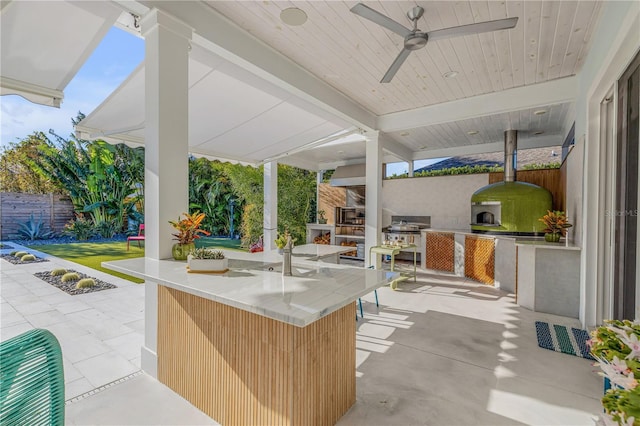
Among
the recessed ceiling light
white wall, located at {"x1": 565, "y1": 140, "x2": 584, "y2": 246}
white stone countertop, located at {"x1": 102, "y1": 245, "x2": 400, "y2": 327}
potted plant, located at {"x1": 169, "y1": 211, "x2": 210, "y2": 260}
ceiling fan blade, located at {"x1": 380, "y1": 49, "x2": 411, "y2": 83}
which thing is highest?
the recessed ceiling light

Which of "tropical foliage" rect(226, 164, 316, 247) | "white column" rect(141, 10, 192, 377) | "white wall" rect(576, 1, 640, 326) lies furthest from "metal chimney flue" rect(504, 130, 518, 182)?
"white column" rect(141, 10, 192, 377)

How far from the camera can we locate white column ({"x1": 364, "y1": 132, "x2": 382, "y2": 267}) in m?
6.20

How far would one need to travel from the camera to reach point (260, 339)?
5.80 feet

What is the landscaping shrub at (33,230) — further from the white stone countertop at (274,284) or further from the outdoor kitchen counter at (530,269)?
the outdoor kitchen counter at (530,269)

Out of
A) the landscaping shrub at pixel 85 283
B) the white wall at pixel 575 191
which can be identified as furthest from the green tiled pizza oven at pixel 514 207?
the landscaping shrub at pixel 85 283

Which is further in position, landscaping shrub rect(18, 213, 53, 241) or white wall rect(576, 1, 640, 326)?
landscaping shrub rect(18, 213, 53, 241)

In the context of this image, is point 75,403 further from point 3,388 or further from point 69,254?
point 69,254

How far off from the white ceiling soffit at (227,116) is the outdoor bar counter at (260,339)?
7.42 feet

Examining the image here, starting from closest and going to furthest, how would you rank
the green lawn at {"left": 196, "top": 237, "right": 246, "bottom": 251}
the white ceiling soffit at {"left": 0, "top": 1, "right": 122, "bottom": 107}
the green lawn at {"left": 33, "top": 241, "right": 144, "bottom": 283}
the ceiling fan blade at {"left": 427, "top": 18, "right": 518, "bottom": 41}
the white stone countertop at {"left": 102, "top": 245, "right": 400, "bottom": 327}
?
the white stone countertop at {"left": 102, "top": 245, "right": 400, "bottom": 327} < the white ceiling soffit at {"left": 0, "top": 1, "right": 122, "bottom": 107} < the ceiling fan blade at {"left": 427, "top": 18, "right": 518, "bottom": 41} < the green lawn at {"left": 33, "top": 241, "right": 144, "bottom": 283} < the green lawn at {"left": 196, "top": 237, "right": 246, "bottom": 251}

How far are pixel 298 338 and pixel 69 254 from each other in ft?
33.0

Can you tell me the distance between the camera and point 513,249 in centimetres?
523

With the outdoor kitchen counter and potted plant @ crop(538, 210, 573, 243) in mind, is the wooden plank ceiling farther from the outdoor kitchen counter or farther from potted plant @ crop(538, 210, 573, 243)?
the outdoor kitchen counter

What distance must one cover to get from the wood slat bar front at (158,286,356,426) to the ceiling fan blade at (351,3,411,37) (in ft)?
8.65

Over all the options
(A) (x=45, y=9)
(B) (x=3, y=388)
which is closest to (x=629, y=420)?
(B) (x=3, y=388)
